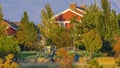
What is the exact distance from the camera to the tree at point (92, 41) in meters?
46.7

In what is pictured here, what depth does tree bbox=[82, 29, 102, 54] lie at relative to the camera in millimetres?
46656

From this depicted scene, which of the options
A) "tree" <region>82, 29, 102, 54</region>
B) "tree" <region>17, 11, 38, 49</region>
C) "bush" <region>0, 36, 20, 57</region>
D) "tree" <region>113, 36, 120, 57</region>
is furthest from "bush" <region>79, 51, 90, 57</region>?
"bush" <region>0, 36, 20, 57</region>

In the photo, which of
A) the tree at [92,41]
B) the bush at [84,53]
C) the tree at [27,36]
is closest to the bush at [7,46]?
the tree at [92,41]

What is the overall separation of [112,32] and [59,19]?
17.5 metres

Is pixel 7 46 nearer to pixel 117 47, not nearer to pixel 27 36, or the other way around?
pixel 117 47

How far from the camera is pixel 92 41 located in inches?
1841

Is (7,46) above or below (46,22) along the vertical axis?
below

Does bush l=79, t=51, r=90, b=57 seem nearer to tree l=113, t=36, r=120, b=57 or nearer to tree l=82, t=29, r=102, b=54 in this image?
tree l=82, t=29, r=102, b=54

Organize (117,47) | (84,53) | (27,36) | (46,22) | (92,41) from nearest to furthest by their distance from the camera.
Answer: (117,47), (92,41), (84,53), (46,22), (27,36)

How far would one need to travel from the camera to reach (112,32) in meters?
47.7

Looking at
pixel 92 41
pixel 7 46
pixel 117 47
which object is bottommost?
pixel 117 47

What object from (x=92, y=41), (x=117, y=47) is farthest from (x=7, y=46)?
(x=117, y=47)

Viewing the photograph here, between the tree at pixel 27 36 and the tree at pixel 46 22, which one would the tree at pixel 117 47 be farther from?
the tree at pixel 27 36

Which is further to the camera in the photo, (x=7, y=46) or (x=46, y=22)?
(x=46, y=22)
